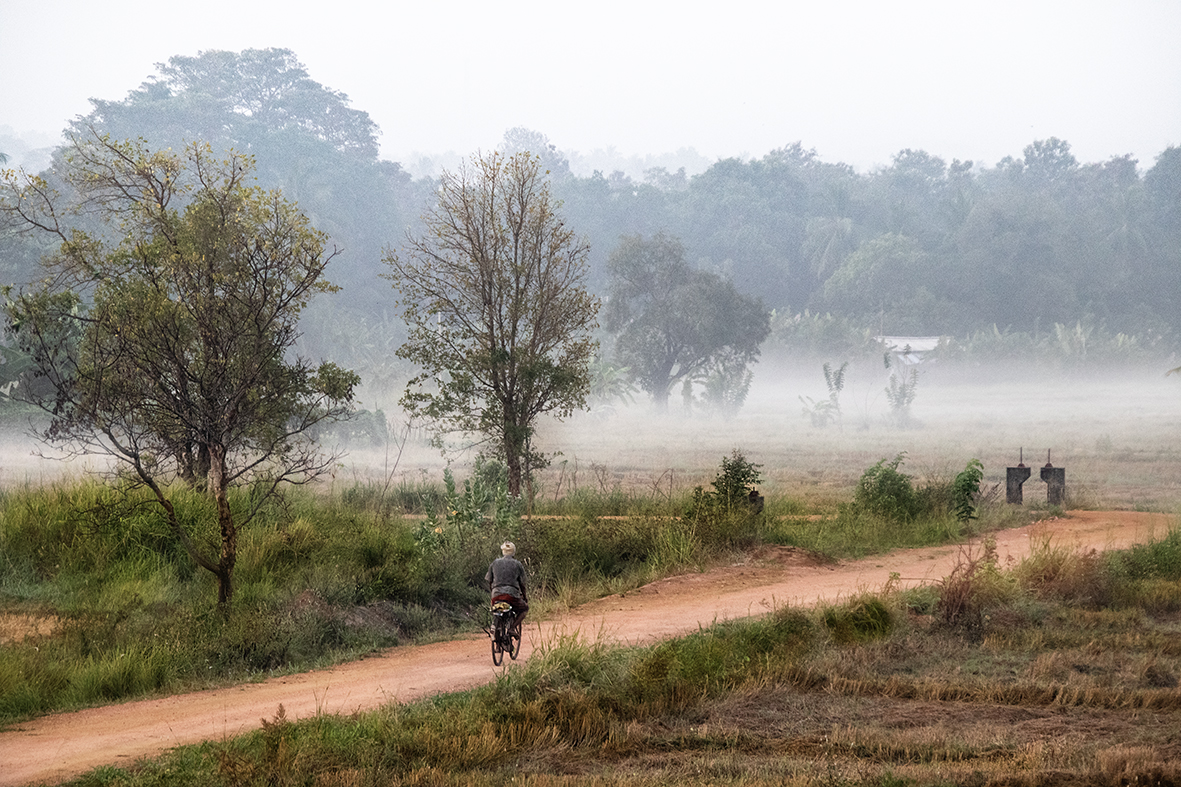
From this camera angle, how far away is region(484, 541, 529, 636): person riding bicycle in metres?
9.39

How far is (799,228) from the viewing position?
263ft

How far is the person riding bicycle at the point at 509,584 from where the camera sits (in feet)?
30.8

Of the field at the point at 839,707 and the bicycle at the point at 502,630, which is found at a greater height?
the bicycle at the point at 502,630

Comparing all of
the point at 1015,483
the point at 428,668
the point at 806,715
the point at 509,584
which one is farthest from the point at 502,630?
the point at 1015,483

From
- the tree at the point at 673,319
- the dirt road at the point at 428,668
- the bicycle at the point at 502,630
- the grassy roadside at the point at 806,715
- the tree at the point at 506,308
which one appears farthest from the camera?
the tree at the point at 673,319

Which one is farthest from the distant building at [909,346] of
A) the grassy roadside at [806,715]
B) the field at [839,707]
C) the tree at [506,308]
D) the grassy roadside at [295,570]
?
the grassy roadside at [806,715]

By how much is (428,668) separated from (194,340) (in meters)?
7.88

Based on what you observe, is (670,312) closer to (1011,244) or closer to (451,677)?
(1011,244)

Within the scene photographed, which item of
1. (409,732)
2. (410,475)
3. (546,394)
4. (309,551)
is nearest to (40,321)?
(309,551)

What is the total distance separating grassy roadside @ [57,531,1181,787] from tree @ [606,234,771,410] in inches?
1648

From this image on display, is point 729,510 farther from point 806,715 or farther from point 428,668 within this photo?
point 806,715

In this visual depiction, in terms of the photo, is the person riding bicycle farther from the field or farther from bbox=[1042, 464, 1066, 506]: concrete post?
bbox=[1042, 464, 1066, 506]: concrete post

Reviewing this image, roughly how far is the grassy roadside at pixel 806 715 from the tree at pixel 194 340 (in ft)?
14.6

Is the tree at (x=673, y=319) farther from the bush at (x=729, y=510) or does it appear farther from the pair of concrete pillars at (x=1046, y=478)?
the bush at (x=729, y=510)
